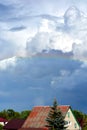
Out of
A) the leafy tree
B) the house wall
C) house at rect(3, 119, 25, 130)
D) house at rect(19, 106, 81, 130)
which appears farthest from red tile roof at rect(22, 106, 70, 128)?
house at rect(3, 119, 25, 130)

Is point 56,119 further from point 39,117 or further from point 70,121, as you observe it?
point 70,121

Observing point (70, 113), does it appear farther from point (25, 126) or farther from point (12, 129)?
point (12, 129)

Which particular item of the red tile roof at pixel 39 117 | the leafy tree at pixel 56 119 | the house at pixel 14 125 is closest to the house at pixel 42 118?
the red tile roof at pixel 39 117

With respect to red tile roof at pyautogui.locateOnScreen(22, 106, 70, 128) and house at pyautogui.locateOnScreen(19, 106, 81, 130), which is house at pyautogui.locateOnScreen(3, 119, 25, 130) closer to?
house at pyautogui.locateOnScreen(19, 106, 81, 130)

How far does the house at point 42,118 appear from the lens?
77.4 m

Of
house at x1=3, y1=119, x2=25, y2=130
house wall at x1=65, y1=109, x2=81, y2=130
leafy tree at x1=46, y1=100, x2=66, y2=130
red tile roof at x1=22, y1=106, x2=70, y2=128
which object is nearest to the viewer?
leafy tree at x1=46, y1=100, x2=66, y2=130

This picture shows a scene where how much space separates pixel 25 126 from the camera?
79.9 m

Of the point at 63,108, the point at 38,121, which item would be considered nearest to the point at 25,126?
the point at 38,121

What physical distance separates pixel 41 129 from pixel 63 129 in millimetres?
7032

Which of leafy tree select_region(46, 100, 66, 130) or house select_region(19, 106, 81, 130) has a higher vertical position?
house select_region(19, 106, 81, 130)

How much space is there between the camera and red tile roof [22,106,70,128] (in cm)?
7729

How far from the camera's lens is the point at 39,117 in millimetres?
79062

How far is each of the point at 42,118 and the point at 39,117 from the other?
112 centimetres

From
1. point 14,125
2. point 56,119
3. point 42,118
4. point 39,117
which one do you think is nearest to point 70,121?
point 42,118
